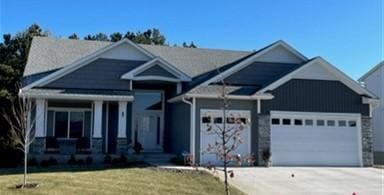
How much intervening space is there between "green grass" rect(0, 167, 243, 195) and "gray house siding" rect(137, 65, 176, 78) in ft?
19.4

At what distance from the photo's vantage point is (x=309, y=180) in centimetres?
1623

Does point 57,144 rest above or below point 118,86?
below

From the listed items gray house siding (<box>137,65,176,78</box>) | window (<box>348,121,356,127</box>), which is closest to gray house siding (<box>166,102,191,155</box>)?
gray house siding (<box>137,65,176,78</box>)

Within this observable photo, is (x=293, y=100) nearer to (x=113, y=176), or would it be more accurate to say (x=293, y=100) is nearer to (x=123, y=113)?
(x=123, y=113)

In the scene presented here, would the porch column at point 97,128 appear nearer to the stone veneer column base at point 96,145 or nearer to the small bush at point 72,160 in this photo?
the stone veneer column base at point 96,145

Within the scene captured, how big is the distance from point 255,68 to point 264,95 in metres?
2.79

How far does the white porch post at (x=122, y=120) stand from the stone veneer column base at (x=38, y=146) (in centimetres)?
324

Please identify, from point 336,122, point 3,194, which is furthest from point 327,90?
point 3,194

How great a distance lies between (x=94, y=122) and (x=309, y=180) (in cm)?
957

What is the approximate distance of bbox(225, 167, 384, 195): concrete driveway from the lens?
14.5 metres

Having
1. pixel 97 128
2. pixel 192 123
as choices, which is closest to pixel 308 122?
pixel 192 123

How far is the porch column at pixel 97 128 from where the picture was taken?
19984mm

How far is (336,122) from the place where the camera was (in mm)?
20781

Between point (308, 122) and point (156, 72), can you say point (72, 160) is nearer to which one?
point (156, 72)
